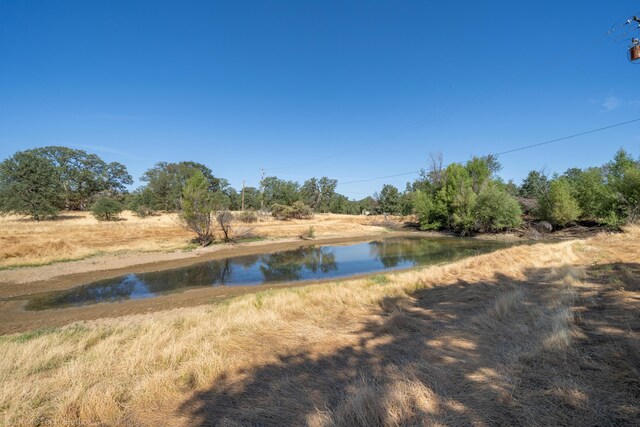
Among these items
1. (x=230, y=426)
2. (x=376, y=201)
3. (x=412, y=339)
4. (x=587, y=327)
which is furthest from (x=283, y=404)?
(x=376, y=201)

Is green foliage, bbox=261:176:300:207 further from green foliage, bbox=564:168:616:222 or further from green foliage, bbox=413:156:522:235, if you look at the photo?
green foliage, bbox=564:168:616:222

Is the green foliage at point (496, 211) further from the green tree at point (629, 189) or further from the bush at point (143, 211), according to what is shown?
the bush at point (143, 211)

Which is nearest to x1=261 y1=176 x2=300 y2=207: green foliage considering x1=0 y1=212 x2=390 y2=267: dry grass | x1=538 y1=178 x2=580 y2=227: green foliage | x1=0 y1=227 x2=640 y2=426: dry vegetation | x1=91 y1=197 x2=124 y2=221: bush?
x1=0 y1=212 x2=390 y2=267: dry grass

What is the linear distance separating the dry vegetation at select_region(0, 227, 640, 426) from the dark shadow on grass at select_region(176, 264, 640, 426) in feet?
0.06

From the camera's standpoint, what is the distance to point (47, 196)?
146 feet

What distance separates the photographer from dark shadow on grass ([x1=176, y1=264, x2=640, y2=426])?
9.91ft

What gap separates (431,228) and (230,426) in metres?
51.1

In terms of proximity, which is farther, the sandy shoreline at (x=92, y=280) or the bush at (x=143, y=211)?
the bush at (x=143, y=211)

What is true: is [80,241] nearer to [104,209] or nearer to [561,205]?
[104,209]

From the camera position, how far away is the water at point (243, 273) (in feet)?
46.9

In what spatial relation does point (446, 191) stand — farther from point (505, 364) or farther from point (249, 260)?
point (505, 364)

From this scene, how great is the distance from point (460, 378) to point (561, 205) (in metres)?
44.0

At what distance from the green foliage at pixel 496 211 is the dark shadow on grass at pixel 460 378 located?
37.4 metres

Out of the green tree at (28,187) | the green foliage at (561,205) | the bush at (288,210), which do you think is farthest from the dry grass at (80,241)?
the green foliage at (561,205)
